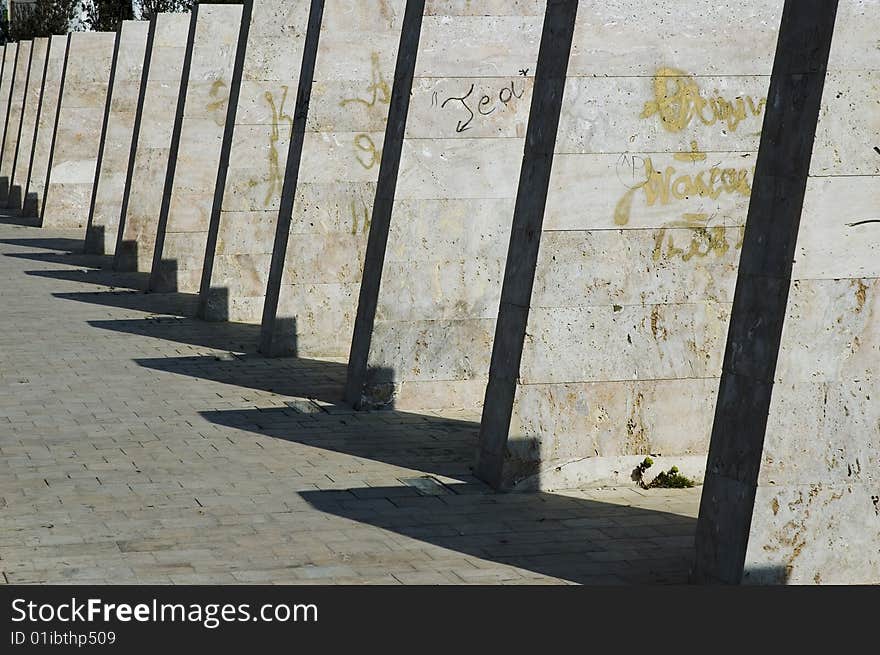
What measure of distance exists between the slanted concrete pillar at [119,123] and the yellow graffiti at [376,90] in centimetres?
1090

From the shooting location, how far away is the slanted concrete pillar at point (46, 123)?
32344 millimetres

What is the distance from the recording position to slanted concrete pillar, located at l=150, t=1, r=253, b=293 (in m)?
19.4

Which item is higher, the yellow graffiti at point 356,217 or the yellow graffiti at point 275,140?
the yellow graffiti at point 275,140

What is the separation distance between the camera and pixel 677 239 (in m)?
9.95

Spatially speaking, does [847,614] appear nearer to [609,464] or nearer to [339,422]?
[609,464]

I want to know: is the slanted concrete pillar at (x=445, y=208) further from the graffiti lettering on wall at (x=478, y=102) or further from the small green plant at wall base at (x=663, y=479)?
the small green plant at wall base at (x=663, y=479)

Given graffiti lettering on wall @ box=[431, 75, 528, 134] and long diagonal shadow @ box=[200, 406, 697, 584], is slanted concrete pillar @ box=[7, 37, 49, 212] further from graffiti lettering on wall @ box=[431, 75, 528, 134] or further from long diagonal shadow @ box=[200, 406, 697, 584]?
long diagonal shadow @ box=[200, 406, 697, 584]

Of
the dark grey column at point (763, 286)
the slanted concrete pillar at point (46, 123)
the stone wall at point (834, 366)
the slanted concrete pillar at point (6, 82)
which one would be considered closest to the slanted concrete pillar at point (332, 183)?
the dark grey column at point (763, 286)

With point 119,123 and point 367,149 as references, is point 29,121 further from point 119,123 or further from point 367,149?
point 367,149

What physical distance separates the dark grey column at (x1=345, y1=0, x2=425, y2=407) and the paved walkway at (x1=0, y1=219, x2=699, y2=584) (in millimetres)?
486

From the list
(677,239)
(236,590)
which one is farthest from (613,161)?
(236,590)

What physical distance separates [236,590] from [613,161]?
167 inches

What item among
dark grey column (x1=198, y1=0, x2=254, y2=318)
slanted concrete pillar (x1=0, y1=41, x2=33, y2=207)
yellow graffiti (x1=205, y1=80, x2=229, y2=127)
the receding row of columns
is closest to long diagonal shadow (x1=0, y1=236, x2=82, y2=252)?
the receding row of columns

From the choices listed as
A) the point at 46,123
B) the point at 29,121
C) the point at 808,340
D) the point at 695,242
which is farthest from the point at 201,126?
the point at 29,121
